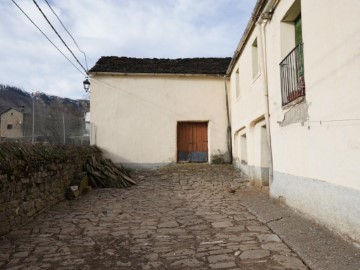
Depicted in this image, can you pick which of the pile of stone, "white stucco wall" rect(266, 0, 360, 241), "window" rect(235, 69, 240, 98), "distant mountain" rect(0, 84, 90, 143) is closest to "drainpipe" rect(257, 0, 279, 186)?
"white stucco wall" rect(266, 0, 360, 241)

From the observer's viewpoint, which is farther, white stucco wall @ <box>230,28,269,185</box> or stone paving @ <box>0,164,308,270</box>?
white stucco wall @ <box>230,28,269,185</box>

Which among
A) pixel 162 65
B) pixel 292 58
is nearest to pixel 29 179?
pixel 292 58

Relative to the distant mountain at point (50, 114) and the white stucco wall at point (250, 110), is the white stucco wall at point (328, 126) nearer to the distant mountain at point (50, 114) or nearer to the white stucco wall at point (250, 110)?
the white stucco wall at point (250, 110)

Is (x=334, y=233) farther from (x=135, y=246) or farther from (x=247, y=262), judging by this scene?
(x=135, y=246)

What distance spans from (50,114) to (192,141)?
16951 mm

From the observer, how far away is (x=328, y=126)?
459cm

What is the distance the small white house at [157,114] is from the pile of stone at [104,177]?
2.42 meters

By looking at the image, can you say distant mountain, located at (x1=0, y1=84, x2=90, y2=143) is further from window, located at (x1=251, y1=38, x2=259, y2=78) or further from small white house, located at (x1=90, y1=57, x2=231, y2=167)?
window, located at (x1=251, y1=38, x2=259, y2=78)

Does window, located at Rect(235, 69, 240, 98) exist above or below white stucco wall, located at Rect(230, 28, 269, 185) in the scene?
above

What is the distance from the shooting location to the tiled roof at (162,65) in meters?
13.7

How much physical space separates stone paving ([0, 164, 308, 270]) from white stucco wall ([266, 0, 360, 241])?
34.8 inches

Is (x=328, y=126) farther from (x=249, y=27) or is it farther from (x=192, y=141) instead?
(x=192, y=141)

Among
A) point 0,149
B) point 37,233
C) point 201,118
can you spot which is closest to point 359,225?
point 37,233

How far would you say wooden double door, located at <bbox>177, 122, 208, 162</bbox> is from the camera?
13742 mm
